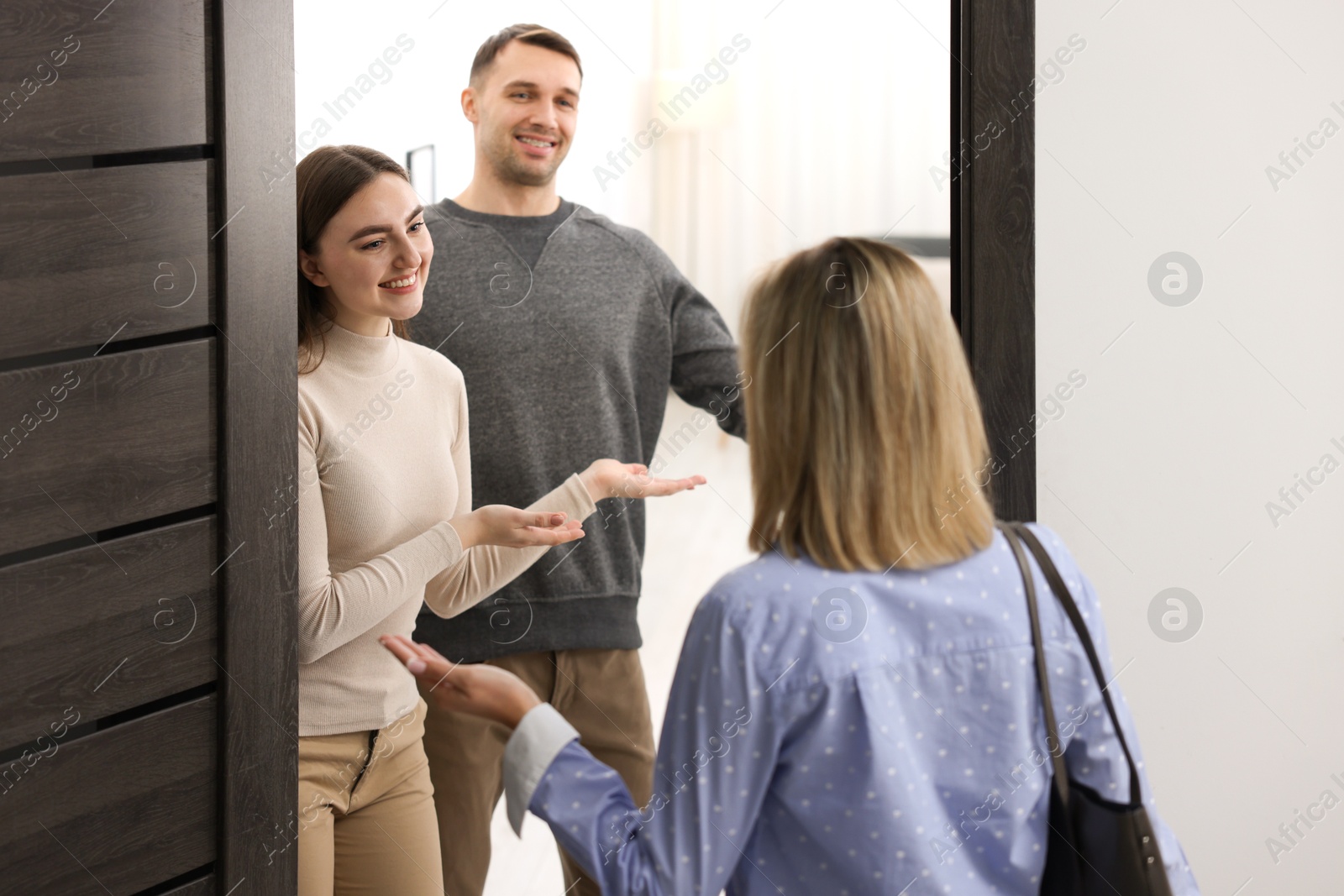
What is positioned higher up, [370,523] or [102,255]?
[102,255]

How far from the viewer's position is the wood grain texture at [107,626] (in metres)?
1.08

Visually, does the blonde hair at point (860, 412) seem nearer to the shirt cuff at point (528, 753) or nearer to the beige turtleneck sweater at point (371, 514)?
the shirt cuff at point (528, 753)

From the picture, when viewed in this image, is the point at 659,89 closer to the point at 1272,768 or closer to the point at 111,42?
the point at 111,42

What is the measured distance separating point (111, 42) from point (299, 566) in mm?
540

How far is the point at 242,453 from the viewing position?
3.98ft

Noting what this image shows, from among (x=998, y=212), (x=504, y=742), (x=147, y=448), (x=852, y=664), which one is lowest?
(x=504, y=742)

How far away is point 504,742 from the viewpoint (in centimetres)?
137

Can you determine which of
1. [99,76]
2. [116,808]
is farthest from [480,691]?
[99,76]

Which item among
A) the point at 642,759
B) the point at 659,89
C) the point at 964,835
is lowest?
the point at 642,759

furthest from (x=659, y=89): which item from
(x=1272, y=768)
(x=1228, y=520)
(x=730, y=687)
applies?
(x=1272, y=768)

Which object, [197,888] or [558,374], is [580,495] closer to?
[558,374]

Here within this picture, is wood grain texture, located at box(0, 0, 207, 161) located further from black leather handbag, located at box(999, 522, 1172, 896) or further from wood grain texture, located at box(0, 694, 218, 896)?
black leather handbag, located at box(999, 522, 1172, 896)

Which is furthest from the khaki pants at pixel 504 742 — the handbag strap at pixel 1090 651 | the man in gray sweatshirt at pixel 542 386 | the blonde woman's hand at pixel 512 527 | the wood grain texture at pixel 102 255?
the handbag strap at pixel 1090 651

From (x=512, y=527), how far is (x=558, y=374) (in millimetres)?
193
